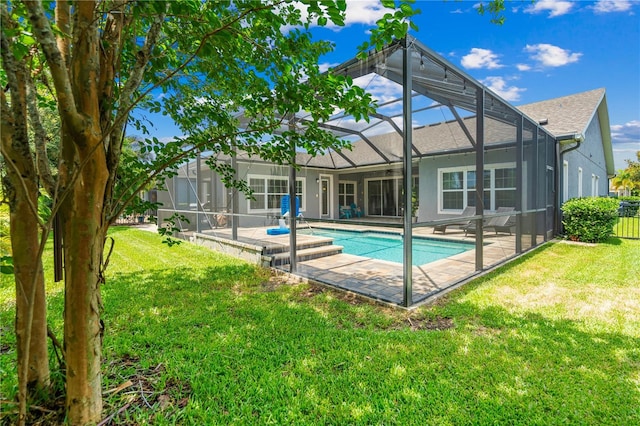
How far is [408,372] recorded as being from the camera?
8.73 feet

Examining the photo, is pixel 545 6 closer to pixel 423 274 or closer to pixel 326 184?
pixel 423 274

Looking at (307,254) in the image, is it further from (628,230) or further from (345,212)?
(628,230)

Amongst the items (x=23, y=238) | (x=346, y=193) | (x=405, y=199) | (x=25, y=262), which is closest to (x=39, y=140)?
(x=23, y=238)

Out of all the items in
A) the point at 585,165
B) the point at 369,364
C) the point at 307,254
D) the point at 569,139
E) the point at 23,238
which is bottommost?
the point at 369,364

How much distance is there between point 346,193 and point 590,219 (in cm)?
1057

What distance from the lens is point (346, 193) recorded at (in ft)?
56.9

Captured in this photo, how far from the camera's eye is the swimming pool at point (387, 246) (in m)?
6.38

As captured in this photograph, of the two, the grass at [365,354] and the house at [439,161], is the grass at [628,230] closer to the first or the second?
the house at [439,161]

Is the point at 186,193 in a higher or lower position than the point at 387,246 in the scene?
higher

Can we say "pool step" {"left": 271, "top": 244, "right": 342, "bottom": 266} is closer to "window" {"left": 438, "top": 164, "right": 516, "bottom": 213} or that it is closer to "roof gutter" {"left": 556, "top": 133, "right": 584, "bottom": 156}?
"window" {"left": 438, "top": 164, "right": 516, "bottom": 213}

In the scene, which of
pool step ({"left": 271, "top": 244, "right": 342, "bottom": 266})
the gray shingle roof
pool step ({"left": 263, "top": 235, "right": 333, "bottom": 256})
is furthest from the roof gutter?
pool step ({"left": 263, "top": 235, "right": 333, "bottom": 256})

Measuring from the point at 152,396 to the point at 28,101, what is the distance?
221 cm

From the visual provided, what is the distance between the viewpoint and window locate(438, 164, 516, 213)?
8289mm

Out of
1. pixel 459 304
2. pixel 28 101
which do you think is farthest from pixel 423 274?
pixel 28 101
